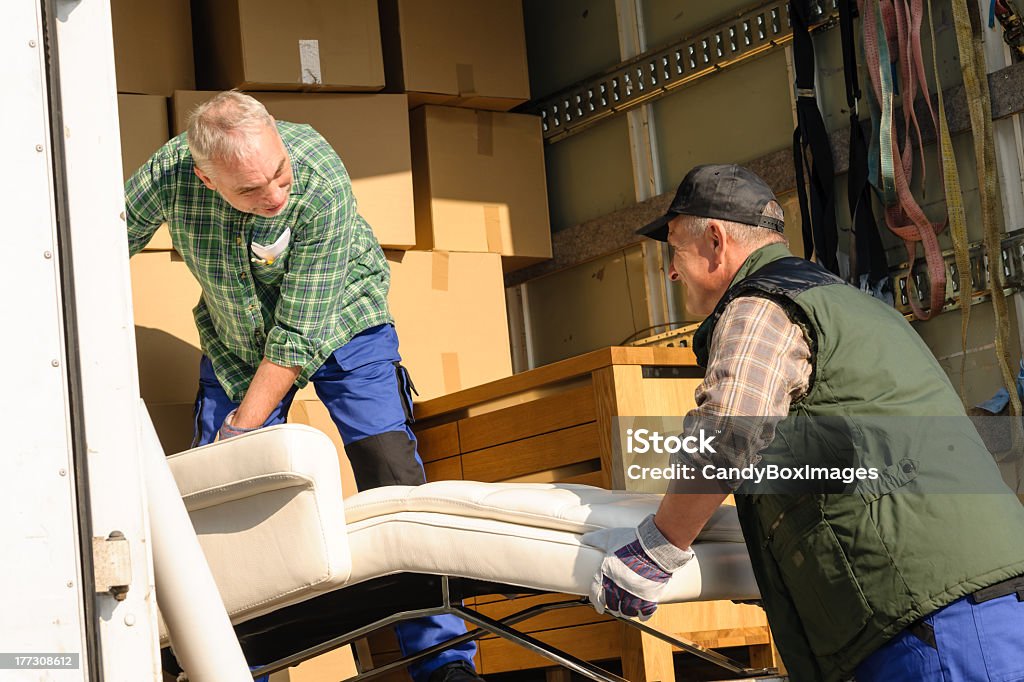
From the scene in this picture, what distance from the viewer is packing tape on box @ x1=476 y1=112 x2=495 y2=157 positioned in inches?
178

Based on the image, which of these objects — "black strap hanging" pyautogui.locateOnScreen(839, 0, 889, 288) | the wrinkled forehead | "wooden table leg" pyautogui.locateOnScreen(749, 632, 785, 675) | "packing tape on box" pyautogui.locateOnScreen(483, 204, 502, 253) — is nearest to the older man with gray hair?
the wrinkled forehead

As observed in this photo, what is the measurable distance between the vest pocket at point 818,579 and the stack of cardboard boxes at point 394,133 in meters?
2.18

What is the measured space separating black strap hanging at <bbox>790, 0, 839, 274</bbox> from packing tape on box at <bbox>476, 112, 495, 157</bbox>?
3.79ft

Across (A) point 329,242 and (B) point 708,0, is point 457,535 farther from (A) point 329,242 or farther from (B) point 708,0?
(B) point 708,0

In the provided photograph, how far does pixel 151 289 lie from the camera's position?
3.63m

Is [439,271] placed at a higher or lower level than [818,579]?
higher

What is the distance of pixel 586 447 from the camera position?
3.40 metres

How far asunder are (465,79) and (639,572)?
2828 millimetres

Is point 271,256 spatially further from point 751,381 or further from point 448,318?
point 751,381

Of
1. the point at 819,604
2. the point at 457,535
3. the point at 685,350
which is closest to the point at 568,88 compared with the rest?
the point at 685,350

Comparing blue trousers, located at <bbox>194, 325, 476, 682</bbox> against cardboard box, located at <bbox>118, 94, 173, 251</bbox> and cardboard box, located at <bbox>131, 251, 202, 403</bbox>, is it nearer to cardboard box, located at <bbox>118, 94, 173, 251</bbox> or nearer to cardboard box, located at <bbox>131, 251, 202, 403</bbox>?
cardboard box, located at <bbox>131, 251, 202, 403</bbox>

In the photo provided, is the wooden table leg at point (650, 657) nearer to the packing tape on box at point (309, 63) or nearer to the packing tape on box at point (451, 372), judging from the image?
the packing tape on box at point (451, 372)

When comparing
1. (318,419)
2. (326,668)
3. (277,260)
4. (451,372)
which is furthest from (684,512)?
(451,372)

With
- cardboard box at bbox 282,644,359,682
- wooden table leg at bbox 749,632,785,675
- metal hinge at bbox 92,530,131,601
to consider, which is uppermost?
metal hinge at bbox 92,530,131,601
